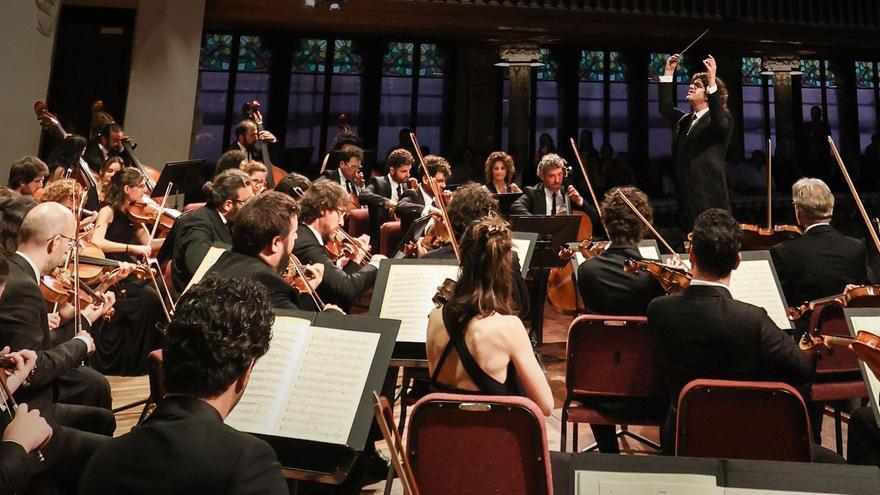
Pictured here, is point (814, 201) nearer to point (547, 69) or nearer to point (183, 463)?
Answer: point (183, 463)

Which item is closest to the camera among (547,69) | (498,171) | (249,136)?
(498,171)

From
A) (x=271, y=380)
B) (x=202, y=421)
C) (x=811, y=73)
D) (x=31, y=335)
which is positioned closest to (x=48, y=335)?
(x=31, y=335)

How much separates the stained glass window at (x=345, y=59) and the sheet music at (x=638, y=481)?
10700mm

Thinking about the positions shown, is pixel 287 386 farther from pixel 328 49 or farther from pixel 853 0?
pixel 853 0

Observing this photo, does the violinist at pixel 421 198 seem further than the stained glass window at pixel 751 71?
No

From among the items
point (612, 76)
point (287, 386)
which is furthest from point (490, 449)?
point (612, 76)

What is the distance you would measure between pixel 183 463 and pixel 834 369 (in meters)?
2.87

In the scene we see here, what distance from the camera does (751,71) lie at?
503 inches

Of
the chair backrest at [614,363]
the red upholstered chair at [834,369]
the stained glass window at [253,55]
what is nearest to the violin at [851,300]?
the red upholstered chair at [834,369]

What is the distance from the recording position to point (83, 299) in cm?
317

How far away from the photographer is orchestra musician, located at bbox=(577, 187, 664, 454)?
10.7ft

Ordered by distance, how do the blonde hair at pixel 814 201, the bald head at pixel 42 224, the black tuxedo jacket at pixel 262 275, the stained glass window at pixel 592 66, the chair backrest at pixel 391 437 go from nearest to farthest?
the chair backrest at pixel 391 437 < the black tuxedo jacket at pixel 262 275 < the bald head at pixel 42 224 < the blonde hair at pixel 814 201 < the stained glass window at pixel 592 66

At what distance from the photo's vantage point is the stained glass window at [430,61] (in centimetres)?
1155

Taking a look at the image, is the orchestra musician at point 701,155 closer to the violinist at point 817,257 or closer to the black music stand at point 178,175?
the violinist at point 817,257
